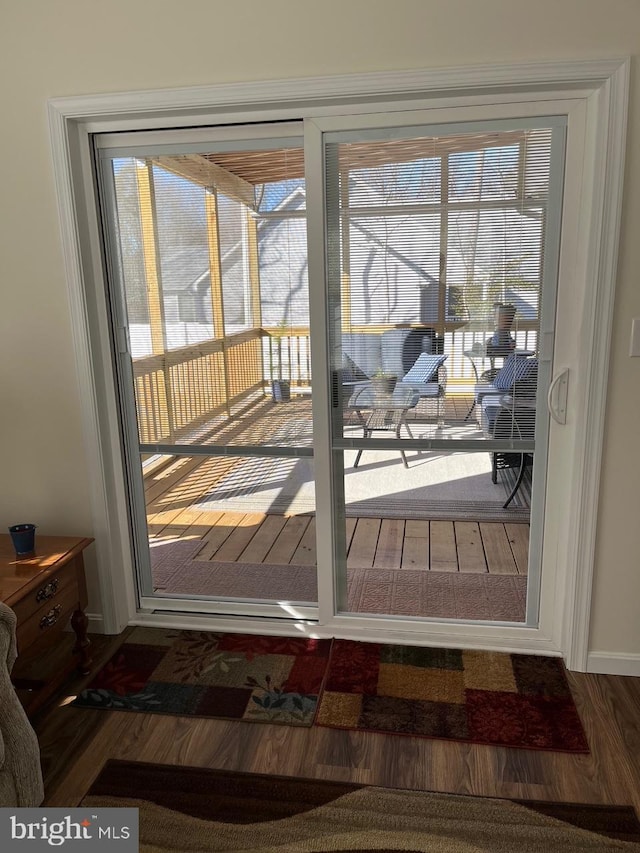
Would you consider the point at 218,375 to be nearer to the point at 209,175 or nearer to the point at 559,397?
the point at 209,175

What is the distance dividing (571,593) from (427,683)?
634mm

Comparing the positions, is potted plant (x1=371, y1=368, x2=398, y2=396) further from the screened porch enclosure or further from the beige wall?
the beige wall

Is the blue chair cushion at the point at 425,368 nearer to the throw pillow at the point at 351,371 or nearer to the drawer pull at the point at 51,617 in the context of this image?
the throw pillow at the point at 351,371

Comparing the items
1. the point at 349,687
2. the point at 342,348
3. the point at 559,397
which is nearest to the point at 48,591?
the point at 349,687

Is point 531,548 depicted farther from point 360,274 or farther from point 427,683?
point 360,274

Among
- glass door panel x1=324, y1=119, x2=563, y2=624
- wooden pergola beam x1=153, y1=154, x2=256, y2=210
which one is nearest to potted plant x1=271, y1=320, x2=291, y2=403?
glass door panel x1=324, y1=119, x2=563, y2=624

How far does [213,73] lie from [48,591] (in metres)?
1.89

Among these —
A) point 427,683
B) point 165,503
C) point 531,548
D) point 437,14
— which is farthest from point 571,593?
point 437,14

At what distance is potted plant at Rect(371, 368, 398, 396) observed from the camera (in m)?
2.40

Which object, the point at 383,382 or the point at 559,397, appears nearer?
the point at 559,397

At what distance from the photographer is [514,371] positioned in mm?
2322

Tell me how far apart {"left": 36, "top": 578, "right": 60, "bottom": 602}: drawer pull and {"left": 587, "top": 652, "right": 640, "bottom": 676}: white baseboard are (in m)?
1.99

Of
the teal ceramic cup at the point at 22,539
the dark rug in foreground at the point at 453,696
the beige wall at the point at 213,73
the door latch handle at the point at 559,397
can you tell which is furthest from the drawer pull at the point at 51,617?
the door latch handle at the point at 559,397

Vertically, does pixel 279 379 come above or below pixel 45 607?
above
